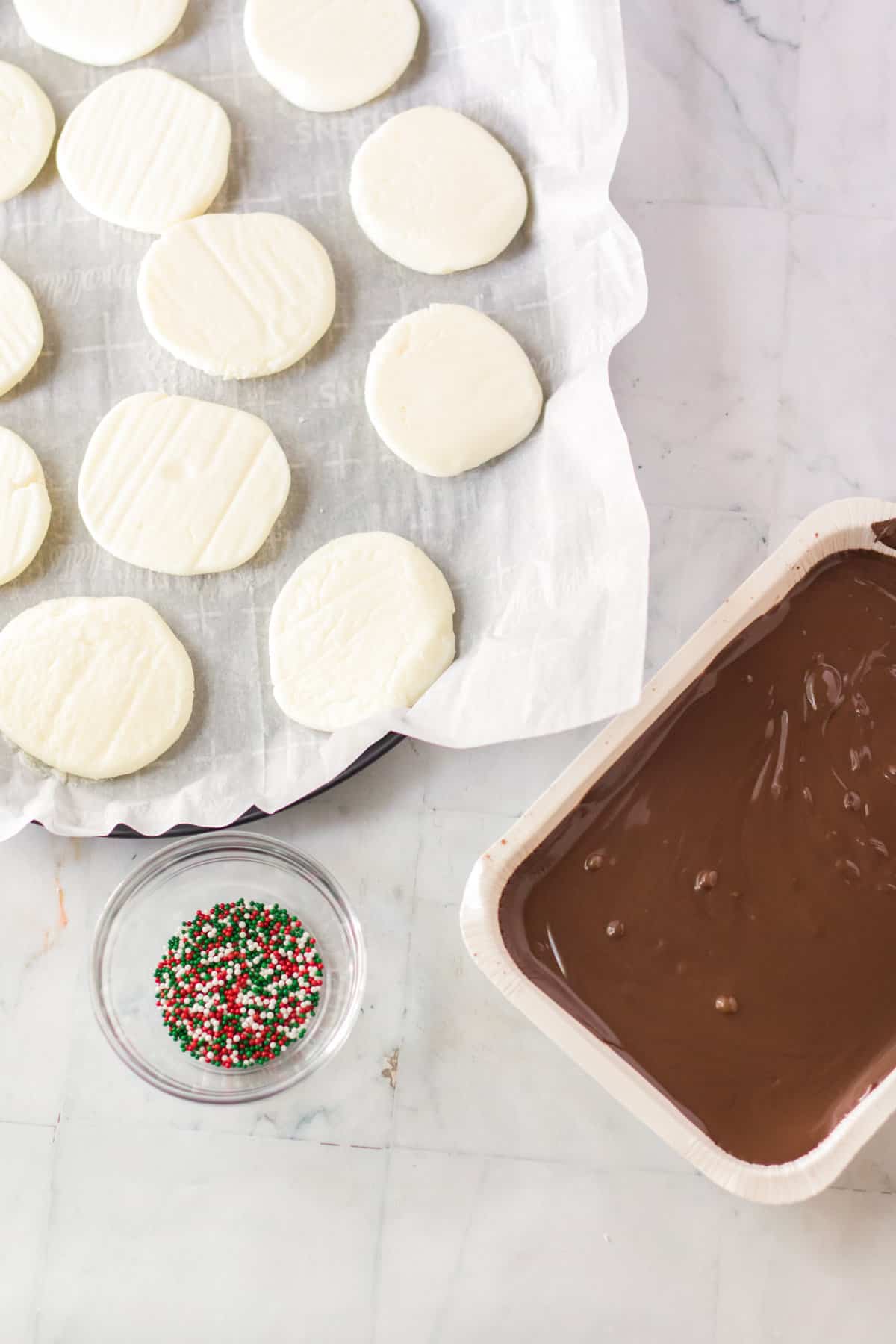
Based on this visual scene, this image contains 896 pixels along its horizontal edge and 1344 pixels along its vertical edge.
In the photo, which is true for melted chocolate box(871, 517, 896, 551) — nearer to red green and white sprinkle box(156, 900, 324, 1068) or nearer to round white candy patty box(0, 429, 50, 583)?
red green and white sprinkle box(156, 900, 324, 1068)

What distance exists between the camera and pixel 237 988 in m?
1.24

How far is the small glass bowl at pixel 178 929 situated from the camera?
1247mm

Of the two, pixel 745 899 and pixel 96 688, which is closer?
pixel 745 899

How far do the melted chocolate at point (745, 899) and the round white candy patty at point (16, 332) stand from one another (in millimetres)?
772

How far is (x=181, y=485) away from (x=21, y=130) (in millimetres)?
460

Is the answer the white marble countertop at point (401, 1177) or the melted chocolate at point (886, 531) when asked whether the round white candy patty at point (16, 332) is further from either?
the melted chocolate at point (886, 531)

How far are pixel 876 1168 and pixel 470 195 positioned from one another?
3.75ft

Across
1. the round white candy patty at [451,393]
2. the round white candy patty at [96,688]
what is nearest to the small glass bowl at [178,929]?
the round white candy patty at [96,688]

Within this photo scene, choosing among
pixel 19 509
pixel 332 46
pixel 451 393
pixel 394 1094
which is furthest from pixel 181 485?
pixel 394 1094

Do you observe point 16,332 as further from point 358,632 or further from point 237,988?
point 237,988

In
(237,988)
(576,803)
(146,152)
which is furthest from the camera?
(146,152)

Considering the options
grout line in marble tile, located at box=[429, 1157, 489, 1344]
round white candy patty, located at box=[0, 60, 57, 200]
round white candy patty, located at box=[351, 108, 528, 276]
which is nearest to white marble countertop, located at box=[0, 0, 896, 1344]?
grout line in marble tile, located at box=[429, 1157, 489, 1344]

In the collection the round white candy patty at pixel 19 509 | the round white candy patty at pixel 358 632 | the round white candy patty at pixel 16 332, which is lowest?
the round white candy patty at pixel 358 632

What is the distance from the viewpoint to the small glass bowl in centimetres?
125
